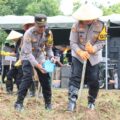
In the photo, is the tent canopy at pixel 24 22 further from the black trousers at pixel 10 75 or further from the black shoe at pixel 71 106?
the black shoe at pixel 71 106

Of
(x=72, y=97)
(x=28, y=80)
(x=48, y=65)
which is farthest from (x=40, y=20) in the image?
(x=72, y=97)

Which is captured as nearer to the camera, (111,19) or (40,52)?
(40,52)

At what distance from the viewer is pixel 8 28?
55.6ft

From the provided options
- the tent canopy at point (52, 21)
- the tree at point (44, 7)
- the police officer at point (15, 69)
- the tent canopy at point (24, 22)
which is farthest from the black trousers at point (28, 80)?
the tree at point (44, 7)

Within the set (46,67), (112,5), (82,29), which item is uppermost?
(82,29)

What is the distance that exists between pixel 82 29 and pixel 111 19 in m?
7.92

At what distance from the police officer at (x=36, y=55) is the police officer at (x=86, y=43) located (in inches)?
17.3

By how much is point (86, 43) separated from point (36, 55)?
842 millimetres

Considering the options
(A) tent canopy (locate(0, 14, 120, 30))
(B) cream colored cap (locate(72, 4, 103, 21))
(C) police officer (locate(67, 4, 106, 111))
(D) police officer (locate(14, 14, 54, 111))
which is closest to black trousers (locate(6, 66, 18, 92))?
(A) tent canopy (locate(0, 14, 120, 30))

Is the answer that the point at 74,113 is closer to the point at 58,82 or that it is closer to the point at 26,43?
the point at 26,43

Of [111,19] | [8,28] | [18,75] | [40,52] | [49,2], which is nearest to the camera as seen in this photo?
[40,52]

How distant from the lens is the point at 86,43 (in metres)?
8.02

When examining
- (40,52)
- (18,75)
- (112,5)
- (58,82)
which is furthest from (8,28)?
(112,5)

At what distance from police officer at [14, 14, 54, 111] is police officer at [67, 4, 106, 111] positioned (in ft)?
1.44
